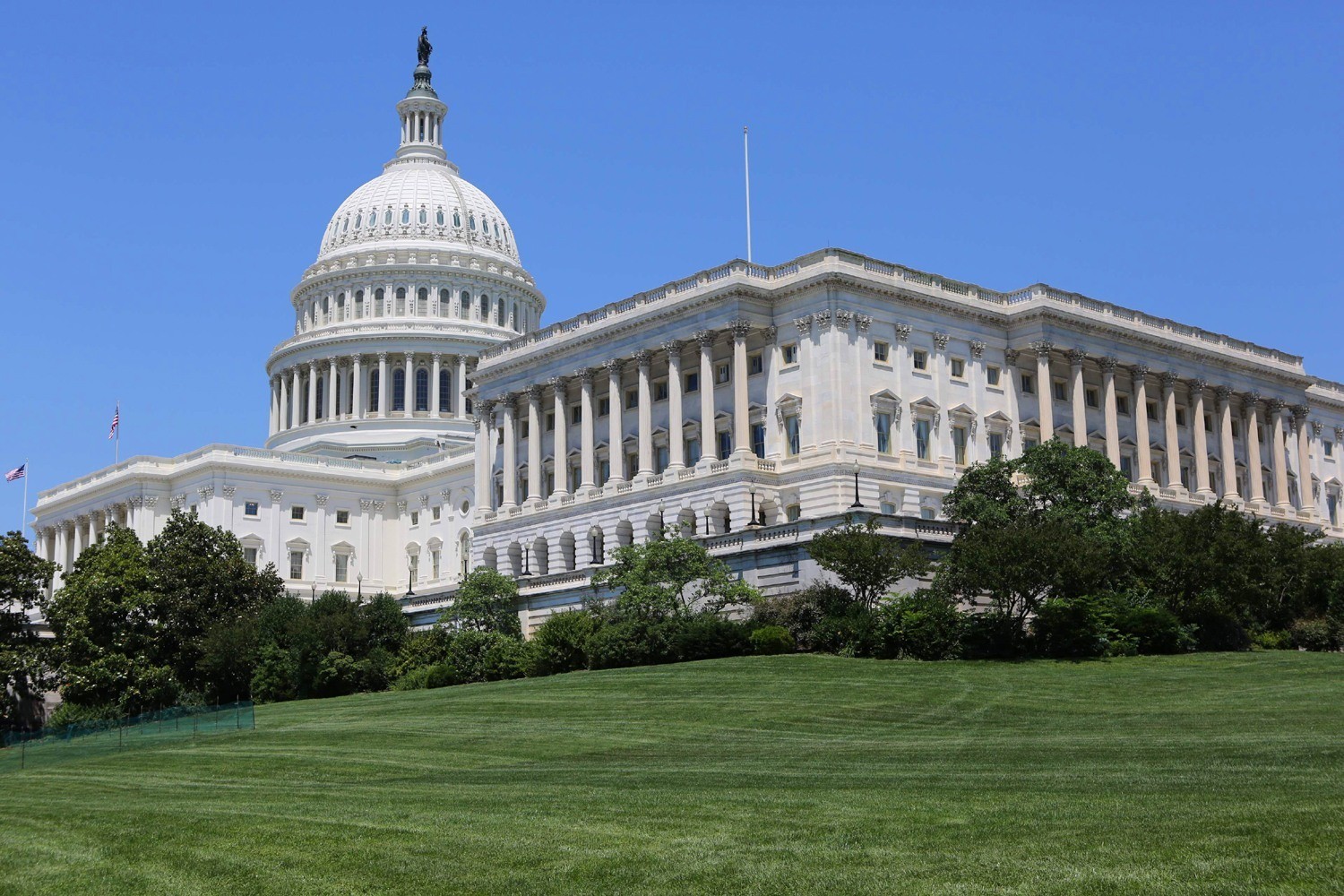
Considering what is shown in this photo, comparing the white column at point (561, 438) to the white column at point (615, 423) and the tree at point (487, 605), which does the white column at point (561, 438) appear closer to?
the white column at point (615, 423)

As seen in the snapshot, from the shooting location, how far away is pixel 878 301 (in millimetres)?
92812

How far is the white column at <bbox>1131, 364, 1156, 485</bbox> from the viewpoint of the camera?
4018 inches

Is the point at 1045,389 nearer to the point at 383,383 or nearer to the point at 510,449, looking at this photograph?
the point at 510,449

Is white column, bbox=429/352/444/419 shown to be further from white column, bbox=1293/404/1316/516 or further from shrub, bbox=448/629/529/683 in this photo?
shrub, bbox=448/629/529/683

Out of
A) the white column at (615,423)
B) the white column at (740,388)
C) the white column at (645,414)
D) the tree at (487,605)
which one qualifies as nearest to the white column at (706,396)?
the white column at (740,388)

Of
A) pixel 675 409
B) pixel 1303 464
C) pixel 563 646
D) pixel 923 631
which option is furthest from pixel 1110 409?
pixel 563 646

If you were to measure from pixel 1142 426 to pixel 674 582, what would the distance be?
135 feet

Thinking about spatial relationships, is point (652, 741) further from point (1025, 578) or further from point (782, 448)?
point (782, 448)

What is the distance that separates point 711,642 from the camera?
225ft

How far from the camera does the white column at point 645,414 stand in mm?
98312

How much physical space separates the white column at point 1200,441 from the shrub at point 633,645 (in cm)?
4868

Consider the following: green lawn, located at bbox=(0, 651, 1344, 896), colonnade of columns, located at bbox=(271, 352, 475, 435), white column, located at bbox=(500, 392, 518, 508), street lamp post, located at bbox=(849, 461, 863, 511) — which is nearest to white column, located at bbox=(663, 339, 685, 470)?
street lamp post, located at bbox=(849, 461, 863, 511)

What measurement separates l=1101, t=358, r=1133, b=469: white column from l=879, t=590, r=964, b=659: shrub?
36.2 meters

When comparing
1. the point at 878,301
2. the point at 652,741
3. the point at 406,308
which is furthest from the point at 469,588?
the point at 406,308
